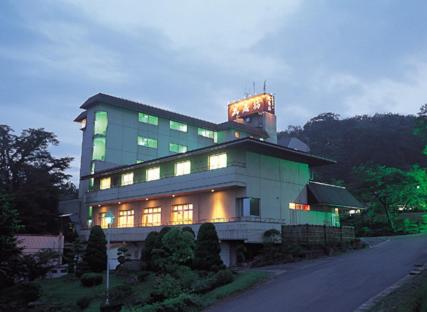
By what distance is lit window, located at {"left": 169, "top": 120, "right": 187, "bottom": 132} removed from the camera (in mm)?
62094

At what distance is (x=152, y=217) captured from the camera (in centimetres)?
4250

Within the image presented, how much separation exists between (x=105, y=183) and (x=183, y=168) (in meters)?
13.6

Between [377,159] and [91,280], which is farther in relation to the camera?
[377,159]

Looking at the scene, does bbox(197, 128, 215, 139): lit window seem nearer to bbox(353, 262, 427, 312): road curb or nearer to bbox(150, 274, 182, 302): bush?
bbox(150, 274, 182, 302): bush

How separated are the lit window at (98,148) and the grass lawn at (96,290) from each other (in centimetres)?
2221

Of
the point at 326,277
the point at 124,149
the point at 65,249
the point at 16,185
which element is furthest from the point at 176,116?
the point at 326,277

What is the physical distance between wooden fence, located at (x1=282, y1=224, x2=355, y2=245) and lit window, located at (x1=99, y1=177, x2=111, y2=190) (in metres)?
23.6

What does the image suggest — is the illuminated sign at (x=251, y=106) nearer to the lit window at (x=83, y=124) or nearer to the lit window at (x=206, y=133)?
the lit window at (x=206, y=133)

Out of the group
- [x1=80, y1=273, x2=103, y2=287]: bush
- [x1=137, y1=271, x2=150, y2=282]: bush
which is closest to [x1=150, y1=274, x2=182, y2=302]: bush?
[x1=137, y1=271, x2=150, y2=282]: bush

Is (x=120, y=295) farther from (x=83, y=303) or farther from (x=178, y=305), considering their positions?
(x=178, y=305)

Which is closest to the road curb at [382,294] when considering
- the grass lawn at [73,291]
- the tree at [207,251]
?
the tree at [207,251]

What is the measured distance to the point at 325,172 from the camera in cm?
7744

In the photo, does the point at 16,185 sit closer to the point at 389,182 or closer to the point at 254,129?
the point at 254,129

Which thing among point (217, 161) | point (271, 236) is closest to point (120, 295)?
point (271, 236)
